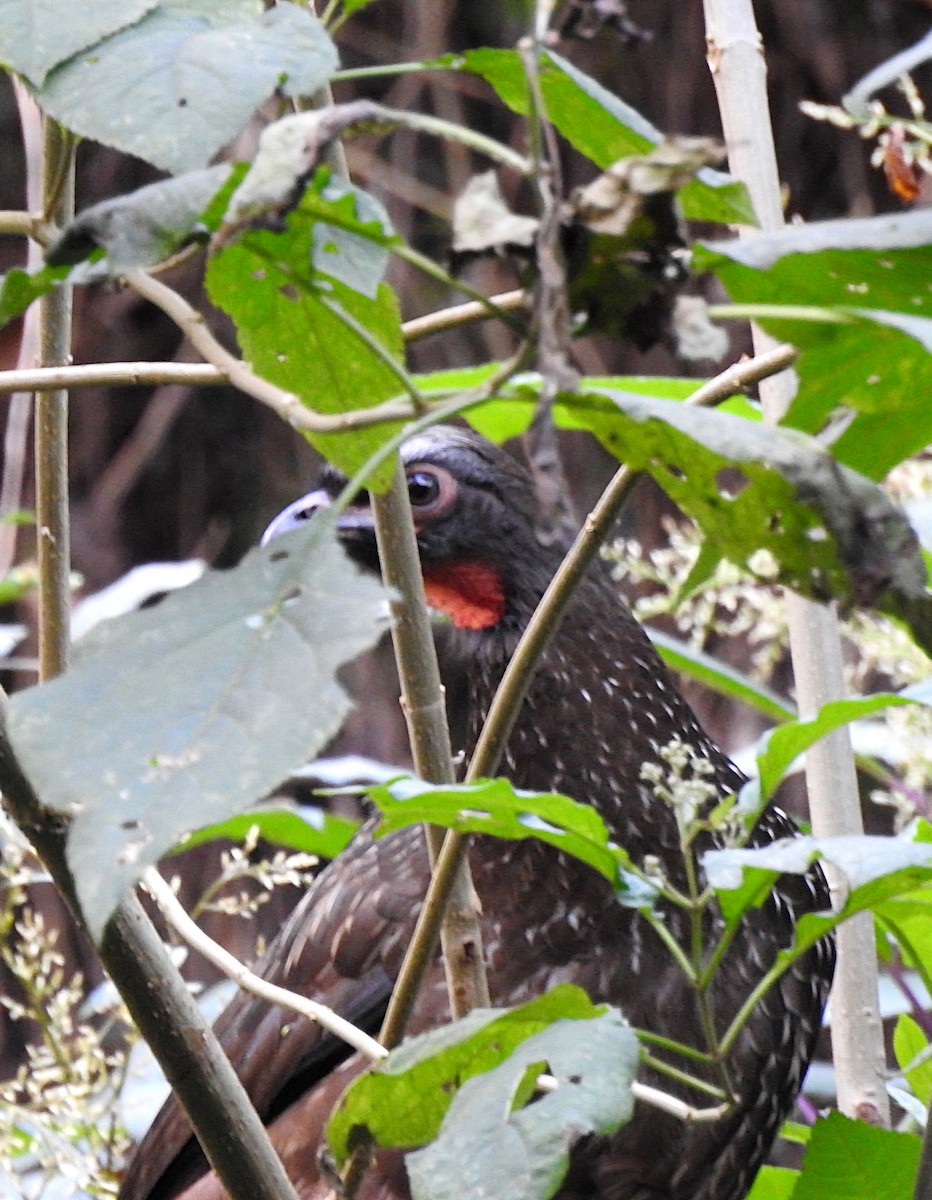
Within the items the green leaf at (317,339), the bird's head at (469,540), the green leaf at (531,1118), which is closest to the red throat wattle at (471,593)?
the bird's head at (469,540)

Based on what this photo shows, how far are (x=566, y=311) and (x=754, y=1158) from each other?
1.08 m

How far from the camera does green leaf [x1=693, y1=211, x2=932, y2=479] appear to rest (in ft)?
1.57

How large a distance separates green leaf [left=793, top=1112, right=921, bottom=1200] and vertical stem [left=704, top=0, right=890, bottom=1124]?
0.35 m

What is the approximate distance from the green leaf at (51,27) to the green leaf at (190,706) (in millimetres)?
187

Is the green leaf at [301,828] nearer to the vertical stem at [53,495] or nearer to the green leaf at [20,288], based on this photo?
the vertical stem at [53,495]

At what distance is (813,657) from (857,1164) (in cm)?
48

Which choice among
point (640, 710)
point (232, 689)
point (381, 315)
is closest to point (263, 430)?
point (640, 710)

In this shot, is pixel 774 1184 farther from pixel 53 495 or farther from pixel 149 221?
pixel 149 221

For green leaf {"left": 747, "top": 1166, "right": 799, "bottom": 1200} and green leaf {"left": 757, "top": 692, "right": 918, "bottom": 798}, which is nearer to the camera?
green leaf {"left": 757, "top": 692, "right": 918, "bottom": 798}

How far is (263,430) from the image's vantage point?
3.59 meters

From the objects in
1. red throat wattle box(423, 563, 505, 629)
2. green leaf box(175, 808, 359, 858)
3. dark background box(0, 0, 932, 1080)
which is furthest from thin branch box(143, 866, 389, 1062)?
dark background box(0, 0, 932, 1080)

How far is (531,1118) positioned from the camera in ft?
1.96

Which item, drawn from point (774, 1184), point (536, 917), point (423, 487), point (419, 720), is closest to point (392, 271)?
point (423, 487)

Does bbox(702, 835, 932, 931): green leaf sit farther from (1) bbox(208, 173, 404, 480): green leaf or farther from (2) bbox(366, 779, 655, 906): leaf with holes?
(1) bbox(208, 173, 404, 480): green leaf
